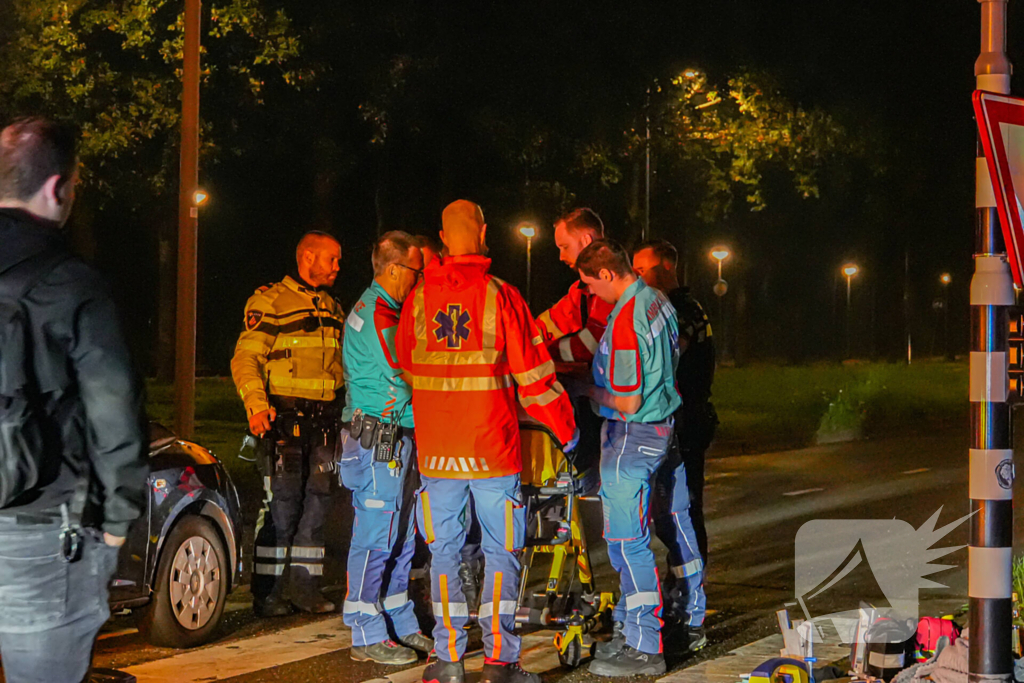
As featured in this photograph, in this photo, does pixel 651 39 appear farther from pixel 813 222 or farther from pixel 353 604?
pixel 813 222

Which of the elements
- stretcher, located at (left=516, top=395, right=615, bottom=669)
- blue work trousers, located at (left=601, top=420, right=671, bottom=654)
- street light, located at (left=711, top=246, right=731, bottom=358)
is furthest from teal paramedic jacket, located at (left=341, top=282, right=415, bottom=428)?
street light, located at (left=711, top=246, right=731, bottom=358)

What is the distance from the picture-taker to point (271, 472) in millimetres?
7645

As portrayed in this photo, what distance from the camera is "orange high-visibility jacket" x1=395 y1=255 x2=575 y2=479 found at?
5.78 meters

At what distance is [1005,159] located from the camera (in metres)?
4.57

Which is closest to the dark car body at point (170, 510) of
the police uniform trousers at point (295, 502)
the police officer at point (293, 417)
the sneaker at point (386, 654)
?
the police uniform trousers at point (295, 502)

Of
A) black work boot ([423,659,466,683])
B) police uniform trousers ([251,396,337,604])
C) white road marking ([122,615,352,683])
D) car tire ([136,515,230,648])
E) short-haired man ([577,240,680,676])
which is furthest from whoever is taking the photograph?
police uniform trousers ([251,396,337,604])

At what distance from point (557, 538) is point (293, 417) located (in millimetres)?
1984

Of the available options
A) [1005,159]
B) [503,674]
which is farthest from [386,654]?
[1005,159]

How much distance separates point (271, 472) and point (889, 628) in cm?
368

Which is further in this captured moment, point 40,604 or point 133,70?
point 133,70

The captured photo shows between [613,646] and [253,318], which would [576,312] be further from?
[253,318]

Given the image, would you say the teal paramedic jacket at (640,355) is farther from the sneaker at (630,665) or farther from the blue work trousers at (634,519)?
the sneaker at (630,665)

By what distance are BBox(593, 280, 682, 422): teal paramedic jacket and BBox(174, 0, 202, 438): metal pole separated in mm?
4148

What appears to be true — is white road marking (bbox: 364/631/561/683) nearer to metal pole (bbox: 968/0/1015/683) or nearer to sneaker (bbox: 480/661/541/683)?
sneaker (bbox: 480/661/541/683)
